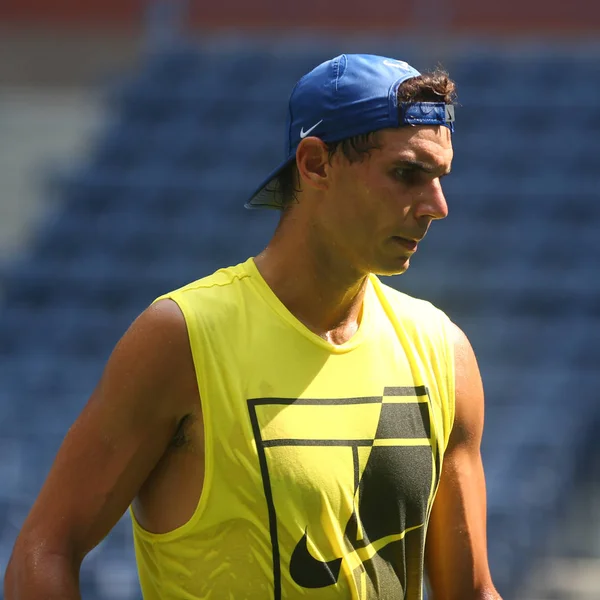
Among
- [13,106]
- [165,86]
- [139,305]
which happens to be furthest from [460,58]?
[13,106]

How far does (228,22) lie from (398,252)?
11.6 m

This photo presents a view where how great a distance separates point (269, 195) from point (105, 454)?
630 millimetres

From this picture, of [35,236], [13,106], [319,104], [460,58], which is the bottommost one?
[35,236]

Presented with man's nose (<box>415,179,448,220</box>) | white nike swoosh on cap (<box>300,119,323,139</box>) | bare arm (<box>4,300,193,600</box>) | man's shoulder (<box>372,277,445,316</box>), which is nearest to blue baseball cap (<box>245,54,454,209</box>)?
white nike swoosh on cap (<box>300,119,323,139</box>)

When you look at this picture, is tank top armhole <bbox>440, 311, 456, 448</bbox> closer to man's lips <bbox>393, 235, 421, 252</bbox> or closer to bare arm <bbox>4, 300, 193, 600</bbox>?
man's lips <bbox>393, 235, 421, 252</bbox>

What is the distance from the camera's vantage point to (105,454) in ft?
6.82

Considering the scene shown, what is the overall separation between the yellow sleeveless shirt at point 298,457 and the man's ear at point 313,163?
0.20 meters

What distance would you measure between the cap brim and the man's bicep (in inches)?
16.0

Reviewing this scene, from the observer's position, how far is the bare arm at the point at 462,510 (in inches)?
92.6

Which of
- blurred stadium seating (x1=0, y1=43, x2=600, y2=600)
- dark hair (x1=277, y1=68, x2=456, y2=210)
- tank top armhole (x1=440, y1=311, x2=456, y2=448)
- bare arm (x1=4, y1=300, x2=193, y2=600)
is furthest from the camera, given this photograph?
blurred stadium seating (x1=0, y1=43, x2=600, y2=600)

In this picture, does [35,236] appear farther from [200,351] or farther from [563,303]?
[200,351]

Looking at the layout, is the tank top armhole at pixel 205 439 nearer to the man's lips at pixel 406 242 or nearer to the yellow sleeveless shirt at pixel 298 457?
the yellow sleeveless shirt at pixel 298 457

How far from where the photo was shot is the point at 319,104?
2.21 m

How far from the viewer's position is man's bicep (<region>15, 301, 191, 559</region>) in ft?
6.80
